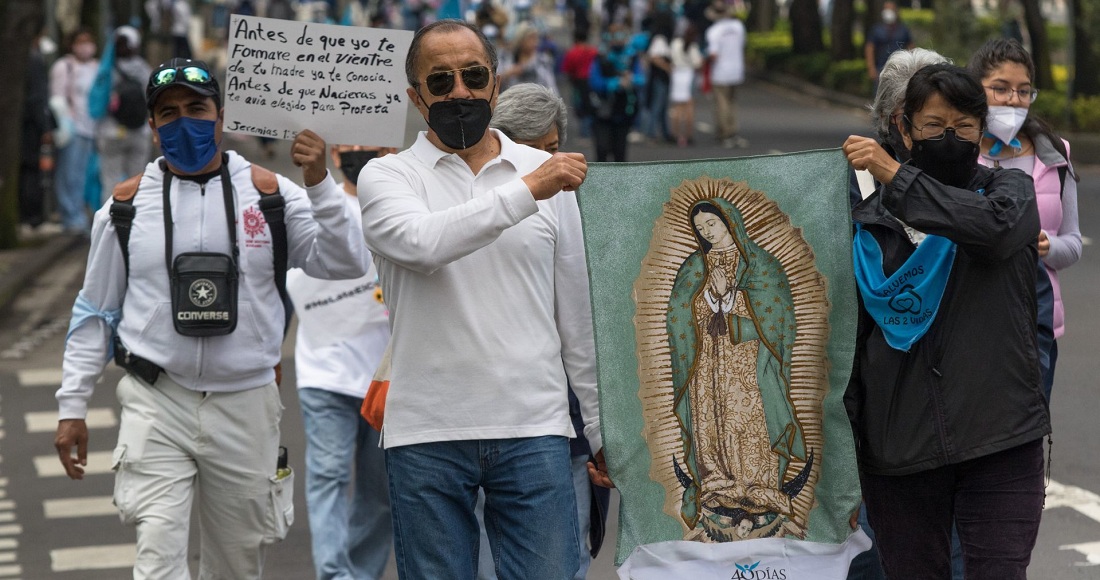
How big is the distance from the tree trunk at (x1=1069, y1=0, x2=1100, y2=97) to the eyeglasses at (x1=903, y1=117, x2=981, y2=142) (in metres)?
19.5

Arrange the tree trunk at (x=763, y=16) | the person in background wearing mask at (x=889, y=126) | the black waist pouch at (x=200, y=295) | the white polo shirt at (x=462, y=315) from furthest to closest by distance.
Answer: the tree trunk at (x=763, y=16) → the black waist pouch at (x=200, y=295) → the person in background wearing mask at (x=889, y=126) → the white polo shirt at (x=462, y=315)

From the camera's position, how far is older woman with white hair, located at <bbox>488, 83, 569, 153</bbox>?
16.0 feet

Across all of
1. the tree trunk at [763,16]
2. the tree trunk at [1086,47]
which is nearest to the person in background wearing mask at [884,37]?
the tree trunk at [1086,47]

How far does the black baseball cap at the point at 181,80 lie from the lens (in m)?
4.78

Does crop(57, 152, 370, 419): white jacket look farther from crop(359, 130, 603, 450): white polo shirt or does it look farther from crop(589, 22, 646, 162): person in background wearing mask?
crop(589, 22, 646, 162): person in background wearing mask

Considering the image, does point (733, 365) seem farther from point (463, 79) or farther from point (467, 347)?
point (463, 79)

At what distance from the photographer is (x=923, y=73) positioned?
13.4 feet

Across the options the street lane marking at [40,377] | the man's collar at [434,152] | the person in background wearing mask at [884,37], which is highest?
the man's collar at [434,152]

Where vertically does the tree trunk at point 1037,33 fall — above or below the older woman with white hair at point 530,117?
below

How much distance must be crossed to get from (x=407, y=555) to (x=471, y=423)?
0.39 metres

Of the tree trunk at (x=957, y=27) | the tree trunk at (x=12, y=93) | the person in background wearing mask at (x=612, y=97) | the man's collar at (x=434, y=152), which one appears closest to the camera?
the man's collar at (x=434, y=152)

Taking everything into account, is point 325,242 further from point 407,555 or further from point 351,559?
point 351,559

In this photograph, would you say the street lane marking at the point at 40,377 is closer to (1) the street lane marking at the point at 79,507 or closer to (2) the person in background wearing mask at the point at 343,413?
(1) the street lane marking at the point at 79,507

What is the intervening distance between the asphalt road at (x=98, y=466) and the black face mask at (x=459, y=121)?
7.66 ft
